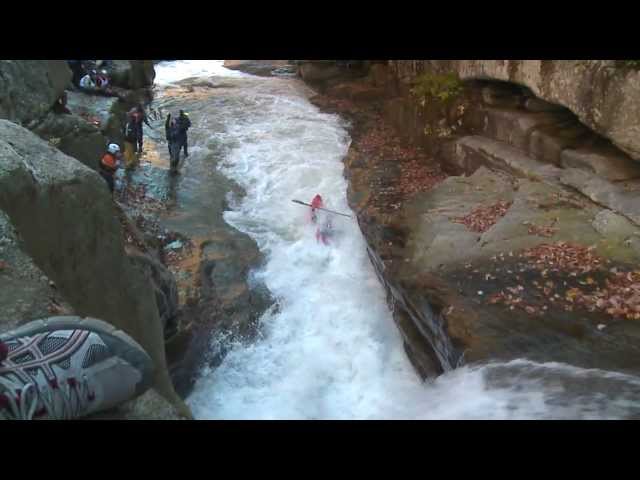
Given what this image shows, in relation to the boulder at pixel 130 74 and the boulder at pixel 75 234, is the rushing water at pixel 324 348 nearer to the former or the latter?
the boulder at pixel 75 234

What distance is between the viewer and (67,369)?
3492 millimetres

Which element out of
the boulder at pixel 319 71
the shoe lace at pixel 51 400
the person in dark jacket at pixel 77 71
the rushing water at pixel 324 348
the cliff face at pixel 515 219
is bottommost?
the rushing water at pixel 324 348

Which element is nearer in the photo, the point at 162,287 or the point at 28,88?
the point at 162,287

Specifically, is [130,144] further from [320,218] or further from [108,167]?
[320,218]

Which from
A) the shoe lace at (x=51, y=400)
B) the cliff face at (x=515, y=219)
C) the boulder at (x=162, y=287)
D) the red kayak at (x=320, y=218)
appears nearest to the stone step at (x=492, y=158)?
the cliff face at (x=515, y=219)

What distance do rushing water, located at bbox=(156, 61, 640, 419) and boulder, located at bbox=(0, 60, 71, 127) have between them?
4.45 metres

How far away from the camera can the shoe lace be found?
3.18m

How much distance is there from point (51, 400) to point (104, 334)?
0.59m

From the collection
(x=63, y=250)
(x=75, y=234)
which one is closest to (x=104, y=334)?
(x=63, y=250)

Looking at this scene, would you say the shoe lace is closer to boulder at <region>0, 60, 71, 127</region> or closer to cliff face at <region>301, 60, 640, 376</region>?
cliff face at <region>301, 60, 640, 376</region>

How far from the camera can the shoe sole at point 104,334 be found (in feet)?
11.9

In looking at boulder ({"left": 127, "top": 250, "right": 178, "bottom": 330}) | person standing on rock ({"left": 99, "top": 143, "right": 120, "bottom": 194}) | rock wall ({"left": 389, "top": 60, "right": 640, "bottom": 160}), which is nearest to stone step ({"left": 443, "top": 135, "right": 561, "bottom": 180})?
rock wall ({"left": 389, "top": 60, "right": 640, "bottom": 160})

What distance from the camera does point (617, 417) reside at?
5.08 metres
